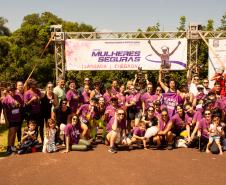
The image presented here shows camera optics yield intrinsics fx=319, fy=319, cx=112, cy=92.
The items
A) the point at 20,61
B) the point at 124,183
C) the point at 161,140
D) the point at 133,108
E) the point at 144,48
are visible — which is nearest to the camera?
the point at 124,183

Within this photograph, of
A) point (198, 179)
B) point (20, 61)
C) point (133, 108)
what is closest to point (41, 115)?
point (133, 108)

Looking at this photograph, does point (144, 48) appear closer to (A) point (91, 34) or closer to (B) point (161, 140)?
(A) point (91, 34)

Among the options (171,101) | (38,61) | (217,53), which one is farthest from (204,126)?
(38,61)

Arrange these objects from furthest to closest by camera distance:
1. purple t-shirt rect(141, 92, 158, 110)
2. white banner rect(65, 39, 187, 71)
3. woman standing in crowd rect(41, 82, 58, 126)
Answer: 1. white banner rect(65, 39, 187, 71)
2. purple t-shirt rect(141, 92, 158, 110)
3. woman standing in crowd rect(41, 82, 58, 126)

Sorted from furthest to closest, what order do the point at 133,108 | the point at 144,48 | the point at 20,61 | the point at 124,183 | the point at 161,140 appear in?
the point at 20,61, the point at 144,48, the point at 133,108, the point at 161,140, the point at 124,183

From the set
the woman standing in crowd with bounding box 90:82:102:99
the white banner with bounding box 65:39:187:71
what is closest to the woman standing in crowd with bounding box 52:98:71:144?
the woman standing in crowd with bounding box 90:82:102:99

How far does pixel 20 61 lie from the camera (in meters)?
35.1

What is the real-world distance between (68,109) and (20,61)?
27771 mm

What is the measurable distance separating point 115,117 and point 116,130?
364mm

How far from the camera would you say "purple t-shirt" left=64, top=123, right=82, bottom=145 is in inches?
334

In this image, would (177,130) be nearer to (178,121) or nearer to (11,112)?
(178,121)

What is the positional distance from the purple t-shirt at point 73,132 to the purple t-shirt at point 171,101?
104 inches

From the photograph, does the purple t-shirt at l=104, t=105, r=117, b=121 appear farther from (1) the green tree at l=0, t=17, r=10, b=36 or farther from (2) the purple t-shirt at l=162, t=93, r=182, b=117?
(1) the green tree at l=0, t=17, r=10, b=36

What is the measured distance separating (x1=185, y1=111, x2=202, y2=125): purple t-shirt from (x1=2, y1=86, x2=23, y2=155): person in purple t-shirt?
4.64 metres
